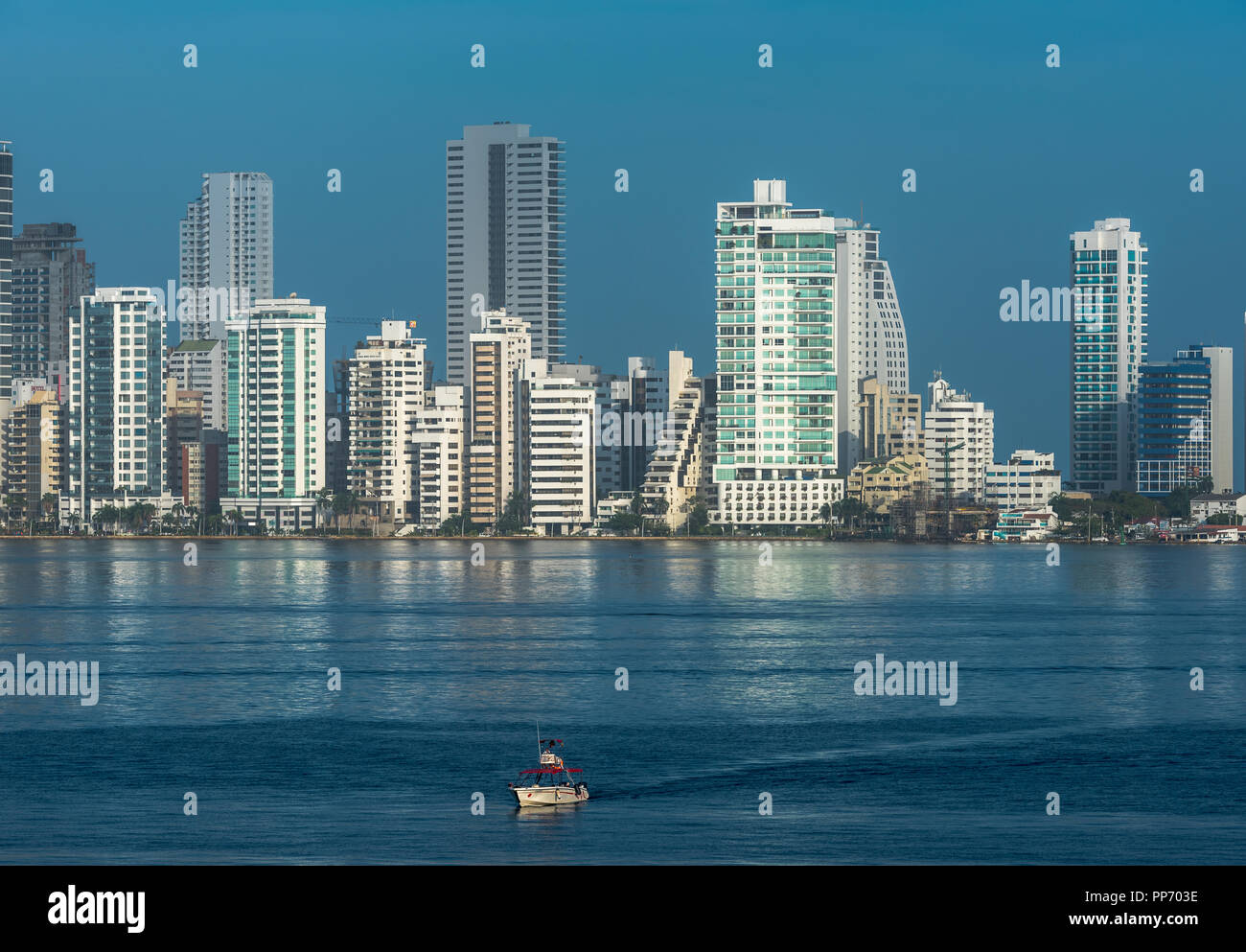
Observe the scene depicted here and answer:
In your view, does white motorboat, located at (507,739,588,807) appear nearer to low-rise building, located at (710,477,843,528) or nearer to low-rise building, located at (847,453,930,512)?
low-rise building, located at (710,477,843,528)

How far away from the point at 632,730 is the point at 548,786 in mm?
11413

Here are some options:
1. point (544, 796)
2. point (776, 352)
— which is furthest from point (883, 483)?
point (544, 796)

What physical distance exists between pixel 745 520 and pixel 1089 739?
148m

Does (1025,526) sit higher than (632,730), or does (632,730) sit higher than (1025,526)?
(1025,526)

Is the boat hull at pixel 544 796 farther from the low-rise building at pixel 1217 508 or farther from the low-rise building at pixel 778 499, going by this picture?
the low-rise building at pixel 1217 508

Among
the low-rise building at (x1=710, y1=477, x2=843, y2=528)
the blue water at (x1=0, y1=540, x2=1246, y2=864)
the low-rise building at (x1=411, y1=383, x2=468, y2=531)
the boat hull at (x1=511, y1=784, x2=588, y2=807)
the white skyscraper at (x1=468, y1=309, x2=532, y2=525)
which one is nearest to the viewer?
the blue water at (x1=0, y1=540, x2=1246, y2=864)

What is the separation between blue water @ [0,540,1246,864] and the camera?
1096 inches

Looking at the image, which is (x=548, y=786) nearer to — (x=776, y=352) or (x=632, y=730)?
(x=632, y=730)

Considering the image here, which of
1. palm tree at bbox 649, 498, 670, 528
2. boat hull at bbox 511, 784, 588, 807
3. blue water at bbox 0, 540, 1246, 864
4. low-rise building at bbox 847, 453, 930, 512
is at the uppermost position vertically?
low-rise building at bbox 847, 453, 930, 512

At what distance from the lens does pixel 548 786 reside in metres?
31.1

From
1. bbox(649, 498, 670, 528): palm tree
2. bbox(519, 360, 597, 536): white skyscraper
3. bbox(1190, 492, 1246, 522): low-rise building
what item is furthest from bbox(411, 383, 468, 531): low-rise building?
bbox(1190, 492, 1246, 522): low-rise building

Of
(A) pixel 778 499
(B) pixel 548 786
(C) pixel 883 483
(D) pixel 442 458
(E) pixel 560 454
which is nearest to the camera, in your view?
(B) pixel 548 786

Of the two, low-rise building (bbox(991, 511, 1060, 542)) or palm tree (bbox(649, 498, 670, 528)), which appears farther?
palm tree (bbox(649, 498, 670, 528))
